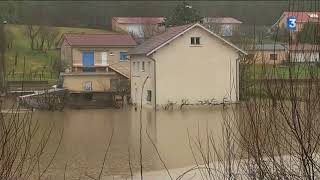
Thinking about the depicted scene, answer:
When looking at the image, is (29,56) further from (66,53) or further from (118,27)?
(118,27)

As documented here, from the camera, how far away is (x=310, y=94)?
622 cm

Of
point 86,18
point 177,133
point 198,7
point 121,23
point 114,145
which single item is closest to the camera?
point 114,145

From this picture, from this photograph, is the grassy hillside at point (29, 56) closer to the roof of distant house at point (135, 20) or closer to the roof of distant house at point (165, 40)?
the roof of distant house at point (135, 20)

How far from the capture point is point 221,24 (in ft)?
200

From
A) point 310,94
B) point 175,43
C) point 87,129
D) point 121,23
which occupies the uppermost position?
point 121,23

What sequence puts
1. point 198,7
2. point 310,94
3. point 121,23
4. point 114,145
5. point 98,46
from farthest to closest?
1. point 121,23
2. point 198,7
3. point 98,46
4. point 114,145
5. point 310,94

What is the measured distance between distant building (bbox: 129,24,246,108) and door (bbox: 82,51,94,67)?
17.0 meters

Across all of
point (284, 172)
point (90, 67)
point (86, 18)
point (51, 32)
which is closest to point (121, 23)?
point (86, 18)

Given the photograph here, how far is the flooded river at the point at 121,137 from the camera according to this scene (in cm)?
1509

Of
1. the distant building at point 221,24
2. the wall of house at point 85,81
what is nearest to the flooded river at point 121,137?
the wall of house at point 85,81

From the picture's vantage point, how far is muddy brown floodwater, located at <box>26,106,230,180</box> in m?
15.1

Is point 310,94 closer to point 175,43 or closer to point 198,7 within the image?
point 175,43

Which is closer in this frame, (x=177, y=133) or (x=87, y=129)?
(x=177, y=133)

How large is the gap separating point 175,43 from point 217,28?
86.4ft
